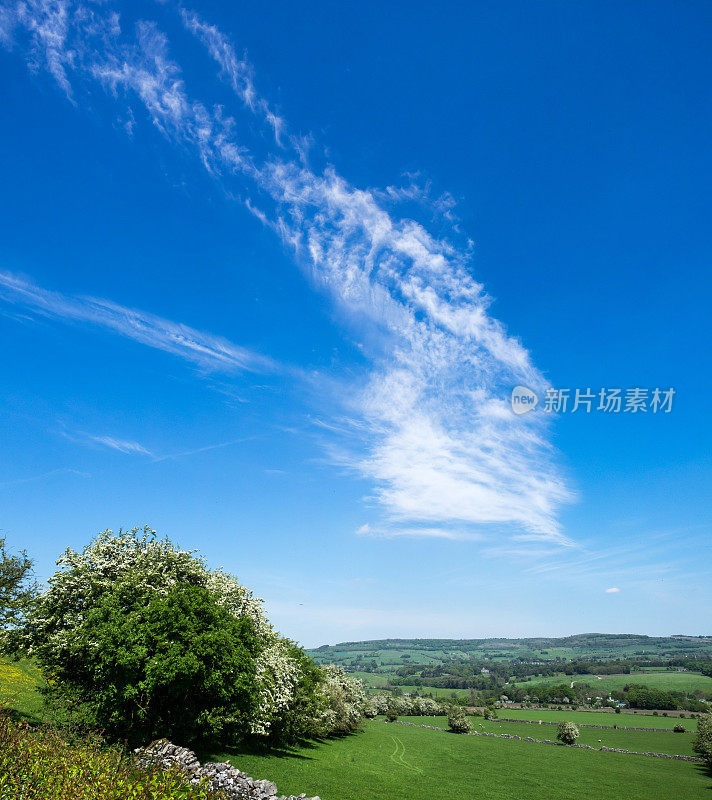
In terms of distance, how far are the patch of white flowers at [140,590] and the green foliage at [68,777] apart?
14162 millimetres

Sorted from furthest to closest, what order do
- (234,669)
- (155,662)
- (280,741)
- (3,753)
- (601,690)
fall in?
(601,690) < (280,741) < (234,669) < (155,662) < (3,753)

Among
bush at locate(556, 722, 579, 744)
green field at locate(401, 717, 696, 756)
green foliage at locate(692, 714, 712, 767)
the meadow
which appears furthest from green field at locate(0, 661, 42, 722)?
green field at locate(401, 717, 696, 756)

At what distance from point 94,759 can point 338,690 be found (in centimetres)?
5568

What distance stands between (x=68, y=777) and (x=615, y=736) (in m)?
129

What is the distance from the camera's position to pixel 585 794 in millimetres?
43438

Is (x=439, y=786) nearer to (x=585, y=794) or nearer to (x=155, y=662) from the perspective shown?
(x=585, y=794)

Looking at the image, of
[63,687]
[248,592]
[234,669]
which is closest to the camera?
[234,669]

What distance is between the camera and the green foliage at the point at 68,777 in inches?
433

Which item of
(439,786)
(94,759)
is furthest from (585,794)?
(94,759)

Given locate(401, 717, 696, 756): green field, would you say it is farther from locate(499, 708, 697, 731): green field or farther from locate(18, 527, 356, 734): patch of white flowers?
locate(18, 527, 356, 734): patch of white flowers

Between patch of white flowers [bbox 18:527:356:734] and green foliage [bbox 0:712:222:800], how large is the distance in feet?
46.5

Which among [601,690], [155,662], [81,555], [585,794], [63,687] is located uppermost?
[81,555]

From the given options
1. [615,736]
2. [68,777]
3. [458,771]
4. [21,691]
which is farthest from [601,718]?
[68,777]

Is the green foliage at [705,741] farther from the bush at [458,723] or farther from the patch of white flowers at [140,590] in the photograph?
the patch of white flowers at [140,590]
